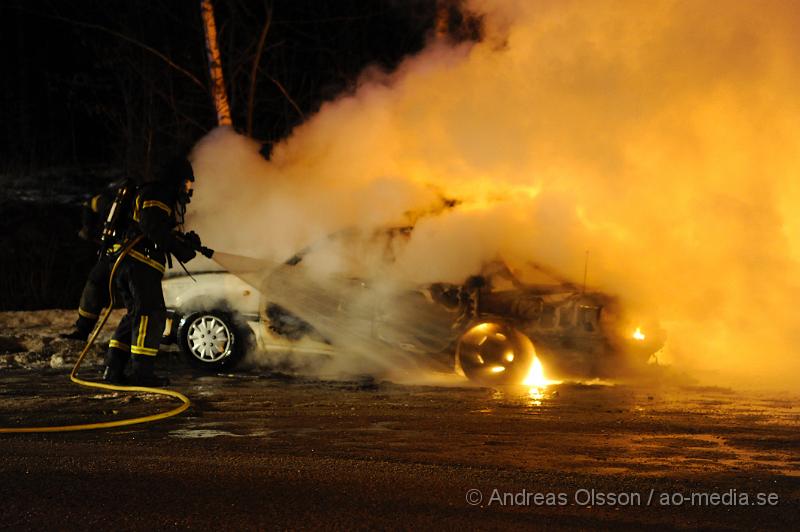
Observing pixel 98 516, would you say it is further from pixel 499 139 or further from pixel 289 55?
pixel 289 55

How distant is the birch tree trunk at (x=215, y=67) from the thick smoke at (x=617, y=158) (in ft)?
17.3

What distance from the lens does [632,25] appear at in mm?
10078

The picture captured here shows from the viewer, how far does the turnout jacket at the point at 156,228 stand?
299 inches

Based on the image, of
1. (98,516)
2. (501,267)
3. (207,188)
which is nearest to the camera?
(98,516)

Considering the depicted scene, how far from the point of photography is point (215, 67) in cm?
1551

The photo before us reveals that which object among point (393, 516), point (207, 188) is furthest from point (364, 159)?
point (393, 516)

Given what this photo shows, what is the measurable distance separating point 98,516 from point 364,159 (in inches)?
262

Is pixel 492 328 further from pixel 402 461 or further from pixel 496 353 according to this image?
pixel 402 461

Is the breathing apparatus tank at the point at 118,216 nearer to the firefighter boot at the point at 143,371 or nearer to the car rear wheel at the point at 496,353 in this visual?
the firefighter boot at the point at 143,371

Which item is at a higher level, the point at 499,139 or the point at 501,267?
the point at 499,139

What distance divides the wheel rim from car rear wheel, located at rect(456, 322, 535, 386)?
2401 mm

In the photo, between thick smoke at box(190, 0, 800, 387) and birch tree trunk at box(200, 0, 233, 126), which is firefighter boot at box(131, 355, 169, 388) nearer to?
thick smoke at box(190, 0, 800, 387)

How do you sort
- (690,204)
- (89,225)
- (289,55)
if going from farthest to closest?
(289,55) < (690,204) < (89,225)

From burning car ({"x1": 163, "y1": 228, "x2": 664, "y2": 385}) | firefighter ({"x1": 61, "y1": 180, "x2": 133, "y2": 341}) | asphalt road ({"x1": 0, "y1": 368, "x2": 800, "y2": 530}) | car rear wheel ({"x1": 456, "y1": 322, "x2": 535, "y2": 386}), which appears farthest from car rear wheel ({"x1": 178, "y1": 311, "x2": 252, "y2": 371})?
car rear wheel ({"x1": 456, "y1": 322, "x2": 535, "y2": 386})
